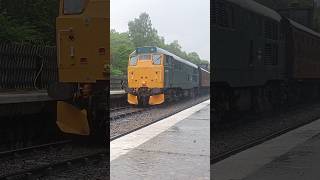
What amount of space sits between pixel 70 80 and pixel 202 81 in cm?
83

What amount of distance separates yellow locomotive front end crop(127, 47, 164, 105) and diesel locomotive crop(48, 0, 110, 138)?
27cm

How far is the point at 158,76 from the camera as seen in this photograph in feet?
5.33

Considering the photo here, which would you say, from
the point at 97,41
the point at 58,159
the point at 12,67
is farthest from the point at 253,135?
the point at 58,159

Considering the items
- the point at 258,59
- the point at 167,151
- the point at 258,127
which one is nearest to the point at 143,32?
the point at 167,151

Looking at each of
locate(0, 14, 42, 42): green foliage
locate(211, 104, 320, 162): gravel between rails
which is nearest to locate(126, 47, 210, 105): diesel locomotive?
locate(211, 104, 320, 162): gravel between rails

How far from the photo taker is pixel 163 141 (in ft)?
5.36

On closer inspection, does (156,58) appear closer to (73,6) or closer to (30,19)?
(73,6)

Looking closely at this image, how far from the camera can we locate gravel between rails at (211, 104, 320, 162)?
65.8 inches

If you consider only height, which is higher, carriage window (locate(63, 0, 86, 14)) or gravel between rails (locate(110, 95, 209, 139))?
carriage window (locate(63, 0, 86, 14))

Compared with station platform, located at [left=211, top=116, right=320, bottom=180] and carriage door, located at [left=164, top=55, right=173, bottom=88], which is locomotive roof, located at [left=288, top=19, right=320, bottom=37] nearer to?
station platform, located at [left=211, top=116, right=320, bottom=180]

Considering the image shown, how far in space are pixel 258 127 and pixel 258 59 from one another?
0.28 metres

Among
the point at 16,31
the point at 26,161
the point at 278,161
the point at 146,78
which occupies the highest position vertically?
the point at 16,31

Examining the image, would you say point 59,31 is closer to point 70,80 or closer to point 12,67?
point 70,80

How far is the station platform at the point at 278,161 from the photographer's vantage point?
5.68ft
